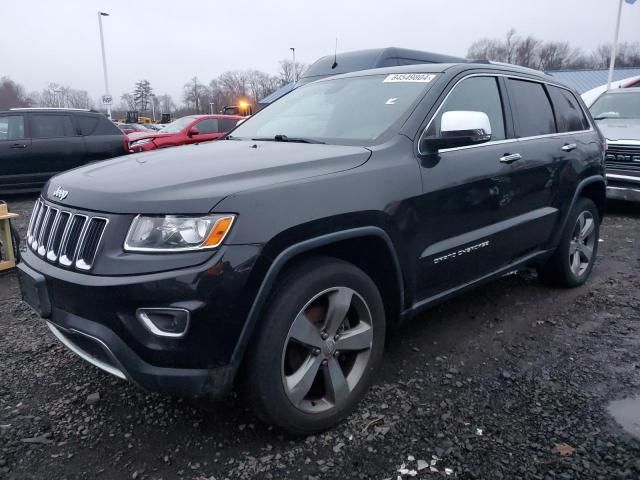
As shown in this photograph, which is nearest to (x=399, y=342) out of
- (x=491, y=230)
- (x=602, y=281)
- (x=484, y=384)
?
(x=484, y=384)

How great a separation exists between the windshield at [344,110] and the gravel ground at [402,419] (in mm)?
1434

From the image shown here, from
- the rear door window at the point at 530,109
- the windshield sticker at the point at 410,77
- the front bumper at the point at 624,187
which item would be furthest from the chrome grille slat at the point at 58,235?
the front bumper at the point at 624,187

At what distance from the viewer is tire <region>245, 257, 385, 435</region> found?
2127mm

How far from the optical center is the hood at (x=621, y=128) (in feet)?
24.6

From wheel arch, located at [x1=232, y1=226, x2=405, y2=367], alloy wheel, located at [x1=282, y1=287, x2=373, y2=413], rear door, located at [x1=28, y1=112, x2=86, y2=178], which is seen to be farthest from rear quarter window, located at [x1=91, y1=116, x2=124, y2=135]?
alloy wheel, located at [x1=282, y1=287, x2=373, y2=413]

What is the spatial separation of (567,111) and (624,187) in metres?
3.88

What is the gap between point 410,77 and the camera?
3.16 metres

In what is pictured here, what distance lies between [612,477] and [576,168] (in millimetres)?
2575

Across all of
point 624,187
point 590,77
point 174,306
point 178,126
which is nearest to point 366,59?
point 624,187

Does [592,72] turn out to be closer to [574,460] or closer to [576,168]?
[576,168]

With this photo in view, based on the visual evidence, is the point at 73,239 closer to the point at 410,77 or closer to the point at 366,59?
the point at 410,77

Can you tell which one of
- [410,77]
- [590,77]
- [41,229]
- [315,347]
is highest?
[590,77]

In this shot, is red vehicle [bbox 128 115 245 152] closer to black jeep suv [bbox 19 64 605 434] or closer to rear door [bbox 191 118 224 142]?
rear door [bbox 191 118 224 142]

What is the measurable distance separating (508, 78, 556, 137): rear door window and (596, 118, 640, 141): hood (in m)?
4.43
